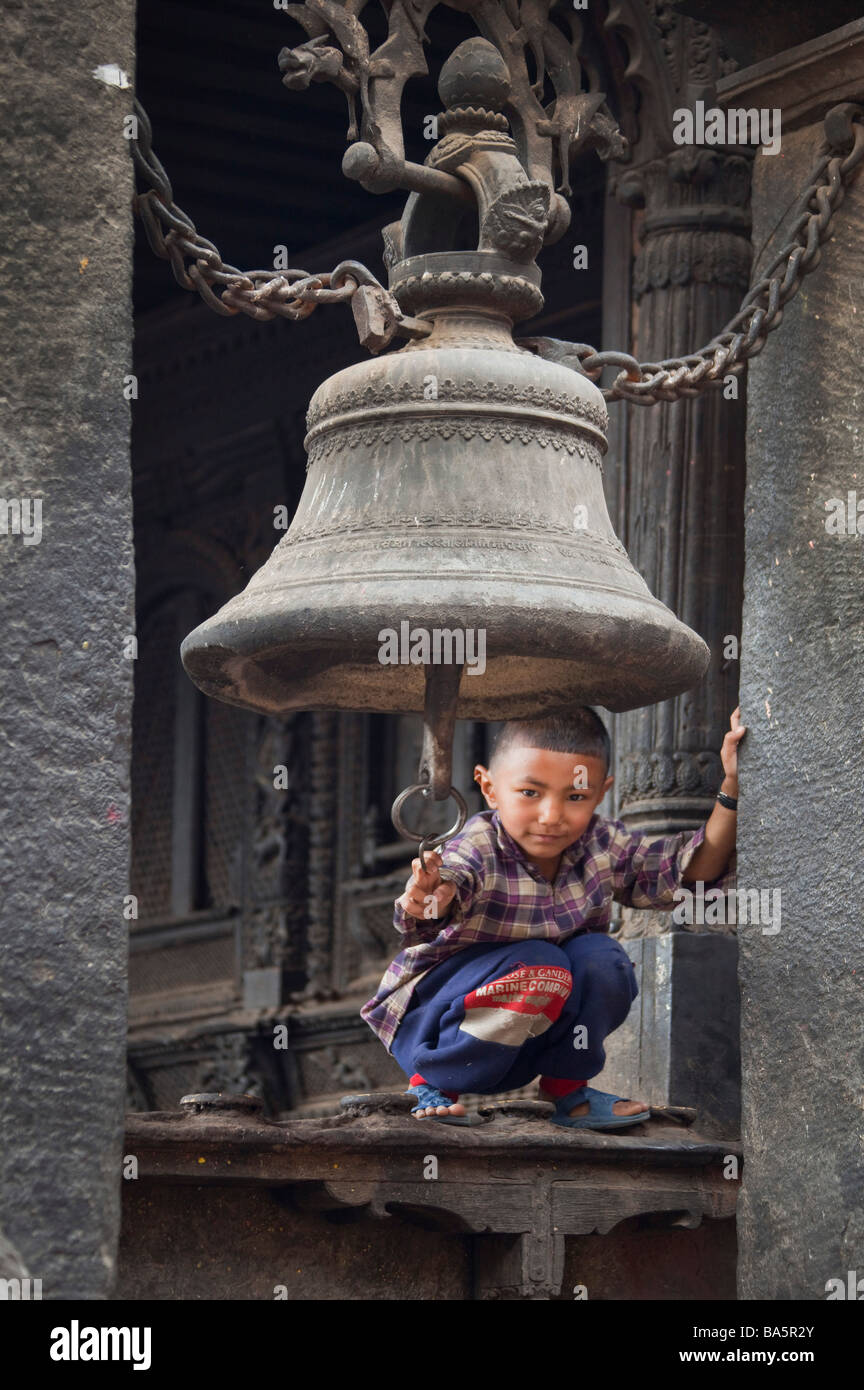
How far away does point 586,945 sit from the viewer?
170 inches

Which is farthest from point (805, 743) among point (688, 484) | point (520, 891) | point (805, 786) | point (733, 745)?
point (688, 484)

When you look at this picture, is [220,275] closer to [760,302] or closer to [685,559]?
[760,302]

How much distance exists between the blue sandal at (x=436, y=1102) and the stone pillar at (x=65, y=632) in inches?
34.3

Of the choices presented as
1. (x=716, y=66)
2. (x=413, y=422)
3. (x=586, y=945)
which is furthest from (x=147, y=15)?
(x=586, y=945)

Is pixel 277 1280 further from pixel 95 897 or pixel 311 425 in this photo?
pixel 311 425

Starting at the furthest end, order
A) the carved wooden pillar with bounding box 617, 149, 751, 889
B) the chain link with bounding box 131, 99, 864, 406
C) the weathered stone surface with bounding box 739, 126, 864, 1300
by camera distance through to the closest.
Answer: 1. the carved wooden pillar with bounding box 617, 149, 751, 889
2. the chain link with bounding box 131, 99, 864, 406
3. the weathered stone surface with bounding box 739, 126, 864, 1300

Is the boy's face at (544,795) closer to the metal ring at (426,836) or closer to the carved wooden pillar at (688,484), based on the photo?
the metal ring at (426,836)

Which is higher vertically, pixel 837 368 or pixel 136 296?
pixel 136 296

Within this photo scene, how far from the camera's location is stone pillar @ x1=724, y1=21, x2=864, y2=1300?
13.0ft

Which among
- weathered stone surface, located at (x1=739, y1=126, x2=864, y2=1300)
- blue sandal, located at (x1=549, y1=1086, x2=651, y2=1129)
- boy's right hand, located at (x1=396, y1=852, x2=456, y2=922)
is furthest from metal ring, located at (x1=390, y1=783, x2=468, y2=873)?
blue sandal, located at (x1=549, y1=1086, x2=651, y2=1129)

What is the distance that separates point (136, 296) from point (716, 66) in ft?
11.4

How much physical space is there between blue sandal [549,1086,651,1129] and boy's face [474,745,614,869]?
1.60 feet

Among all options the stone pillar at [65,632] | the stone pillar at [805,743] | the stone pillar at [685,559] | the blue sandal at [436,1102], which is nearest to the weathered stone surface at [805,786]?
the stone pillar at [805,743]

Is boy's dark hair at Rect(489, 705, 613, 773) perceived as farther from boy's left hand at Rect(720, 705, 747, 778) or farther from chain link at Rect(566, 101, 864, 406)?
chain link at Rect(566, 101, 864, 406)
